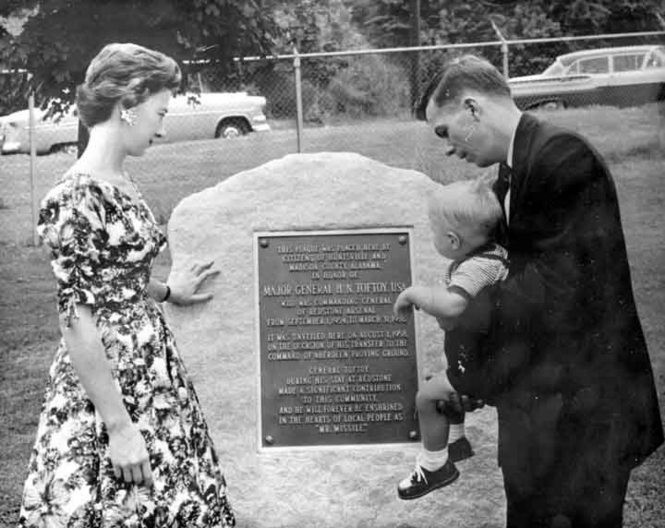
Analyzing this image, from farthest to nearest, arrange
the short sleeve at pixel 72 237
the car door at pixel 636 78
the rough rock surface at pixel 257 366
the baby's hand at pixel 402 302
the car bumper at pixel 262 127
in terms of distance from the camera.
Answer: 1. the car bumper at pixel 262 127
2. the car door at pixel 636 78
3. the rough rock surface at pixel 257 366
4. the baby's hand at pixel 402 302
5. the short sleeve at pixel 72 237

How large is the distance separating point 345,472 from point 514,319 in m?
0.98

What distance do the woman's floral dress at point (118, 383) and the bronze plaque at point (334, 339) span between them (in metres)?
1.08

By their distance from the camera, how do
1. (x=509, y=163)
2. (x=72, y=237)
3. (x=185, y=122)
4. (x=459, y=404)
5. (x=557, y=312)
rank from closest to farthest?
1. (x=72, y=237)
2. (x=509, y=163)
3. (x=557, y=312)
4. (x=459, y=404)
5. (x=185, y=122)

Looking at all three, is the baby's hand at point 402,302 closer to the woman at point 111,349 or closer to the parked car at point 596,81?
the woman at point 111,349

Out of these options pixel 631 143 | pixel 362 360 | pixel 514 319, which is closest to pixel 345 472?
pixel 362 360

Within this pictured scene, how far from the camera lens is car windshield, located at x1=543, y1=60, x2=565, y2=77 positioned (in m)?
4.66

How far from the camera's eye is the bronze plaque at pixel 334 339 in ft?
13.2

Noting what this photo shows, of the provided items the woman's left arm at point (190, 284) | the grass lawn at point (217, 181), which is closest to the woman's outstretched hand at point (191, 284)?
the woman's left arm at point (190, 284)

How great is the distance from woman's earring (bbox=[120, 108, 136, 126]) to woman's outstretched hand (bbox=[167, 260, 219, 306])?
1198mm

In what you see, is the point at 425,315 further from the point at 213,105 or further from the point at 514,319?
the point at 213,105

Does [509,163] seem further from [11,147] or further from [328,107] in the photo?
[11,147]

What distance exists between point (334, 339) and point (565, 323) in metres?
0.95

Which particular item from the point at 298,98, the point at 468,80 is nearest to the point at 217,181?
the point at 298,98

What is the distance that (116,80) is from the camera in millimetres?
2828
